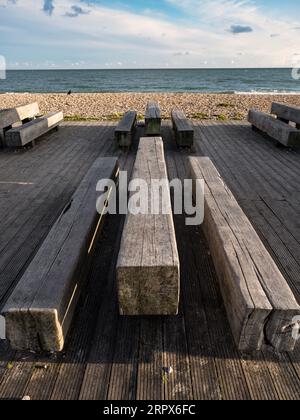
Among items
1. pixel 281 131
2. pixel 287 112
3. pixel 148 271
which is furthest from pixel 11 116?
pixel 148 271

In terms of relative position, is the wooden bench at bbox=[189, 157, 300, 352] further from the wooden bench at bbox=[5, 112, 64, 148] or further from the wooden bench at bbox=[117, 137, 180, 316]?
the wooden bench at bbox=[5, 112, 64, 148]

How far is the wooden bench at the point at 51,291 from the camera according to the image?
6.71 feet

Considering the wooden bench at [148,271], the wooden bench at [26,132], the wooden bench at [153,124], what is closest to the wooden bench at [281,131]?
the wooden bench at [153,124]

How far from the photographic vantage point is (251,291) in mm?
2057

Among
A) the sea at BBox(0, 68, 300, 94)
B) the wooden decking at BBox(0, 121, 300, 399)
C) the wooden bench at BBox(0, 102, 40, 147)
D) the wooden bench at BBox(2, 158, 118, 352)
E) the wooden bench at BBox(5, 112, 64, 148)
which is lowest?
the wooden decking at BBox(0, 121, 300, 399)

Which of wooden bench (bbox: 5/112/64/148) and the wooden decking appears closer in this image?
the wooden decking

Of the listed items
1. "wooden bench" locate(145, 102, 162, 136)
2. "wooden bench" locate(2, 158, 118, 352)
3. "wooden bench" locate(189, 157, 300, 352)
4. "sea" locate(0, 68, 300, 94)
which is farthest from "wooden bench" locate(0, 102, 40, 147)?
"sea" locate(0, 68, 300, 94)

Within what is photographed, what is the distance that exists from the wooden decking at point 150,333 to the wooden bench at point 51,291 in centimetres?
15

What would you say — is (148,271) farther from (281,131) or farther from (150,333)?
(281,131)

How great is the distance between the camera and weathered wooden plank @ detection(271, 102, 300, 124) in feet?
25.6

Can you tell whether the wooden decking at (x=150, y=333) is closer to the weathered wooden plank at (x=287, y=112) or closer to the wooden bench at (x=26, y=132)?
the wooden bench at (x=26, y=132)

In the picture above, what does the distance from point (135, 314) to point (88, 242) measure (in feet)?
3.10

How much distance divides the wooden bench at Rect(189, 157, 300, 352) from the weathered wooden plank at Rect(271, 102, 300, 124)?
20.4 feet
